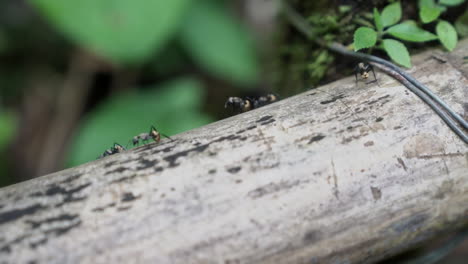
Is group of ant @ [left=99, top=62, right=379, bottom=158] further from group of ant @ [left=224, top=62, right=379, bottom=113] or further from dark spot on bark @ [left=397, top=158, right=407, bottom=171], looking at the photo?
dark spot on bark @ [left=397, top=158, right=407, bottom=171]

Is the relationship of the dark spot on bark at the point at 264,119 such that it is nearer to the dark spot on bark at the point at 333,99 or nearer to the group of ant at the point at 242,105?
the dark spot on bark at the point at 333,99

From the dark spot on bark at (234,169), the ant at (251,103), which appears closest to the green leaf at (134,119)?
the ant at (251,103)

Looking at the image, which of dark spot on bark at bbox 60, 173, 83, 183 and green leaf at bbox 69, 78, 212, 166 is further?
green leaf at bbox 69, 78, 212, 166

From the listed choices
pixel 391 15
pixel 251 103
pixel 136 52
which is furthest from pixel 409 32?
pixel 136 52

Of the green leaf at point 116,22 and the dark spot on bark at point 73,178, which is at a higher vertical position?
the green leaf at point 116,22

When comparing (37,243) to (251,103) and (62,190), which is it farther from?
(251,103)

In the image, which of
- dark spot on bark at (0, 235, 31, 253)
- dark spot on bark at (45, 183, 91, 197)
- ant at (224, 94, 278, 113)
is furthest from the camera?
ant at (224, 94, 278, 113)

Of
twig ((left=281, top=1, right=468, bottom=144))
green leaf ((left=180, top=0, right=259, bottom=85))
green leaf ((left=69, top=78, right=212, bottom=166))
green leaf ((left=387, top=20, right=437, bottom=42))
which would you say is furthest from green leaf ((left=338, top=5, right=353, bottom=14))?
green leaf ((left=180, top=0, right=259, bottom=85))
